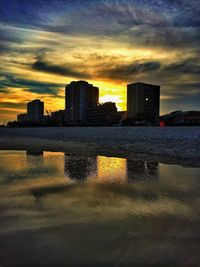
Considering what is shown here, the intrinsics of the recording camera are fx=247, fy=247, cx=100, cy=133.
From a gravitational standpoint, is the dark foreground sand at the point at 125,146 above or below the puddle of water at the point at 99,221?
below

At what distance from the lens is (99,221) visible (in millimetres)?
5586

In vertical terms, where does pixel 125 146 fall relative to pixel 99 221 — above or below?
below

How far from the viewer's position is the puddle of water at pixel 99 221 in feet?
13.4

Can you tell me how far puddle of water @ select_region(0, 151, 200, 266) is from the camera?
4.07 metres

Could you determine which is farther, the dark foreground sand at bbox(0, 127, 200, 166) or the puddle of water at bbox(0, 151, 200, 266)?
the dark foreground sand at bbox(0, 127, 200, 166)

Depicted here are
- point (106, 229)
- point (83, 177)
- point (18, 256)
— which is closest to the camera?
point (18, 256)

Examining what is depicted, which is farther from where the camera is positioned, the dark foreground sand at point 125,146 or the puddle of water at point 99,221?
the dark foreground sand at point 125,146

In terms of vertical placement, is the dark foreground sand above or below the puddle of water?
below

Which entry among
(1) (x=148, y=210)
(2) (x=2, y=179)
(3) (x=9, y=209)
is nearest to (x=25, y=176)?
(2) (x=2, y=179)

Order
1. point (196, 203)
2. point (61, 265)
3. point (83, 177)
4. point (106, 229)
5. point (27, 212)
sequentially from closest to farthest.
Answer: point (61, 265) → point (106, 229) → point (27, 212) → point (196, 203) → point (83, 177)

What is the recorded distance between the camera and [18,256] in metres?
4.03

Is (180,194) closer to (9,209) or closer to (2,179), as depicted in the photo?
(9,209)

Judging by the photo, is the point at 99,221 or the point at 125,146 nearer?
the point at 99,221

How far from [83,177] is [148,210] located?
15.4ft
